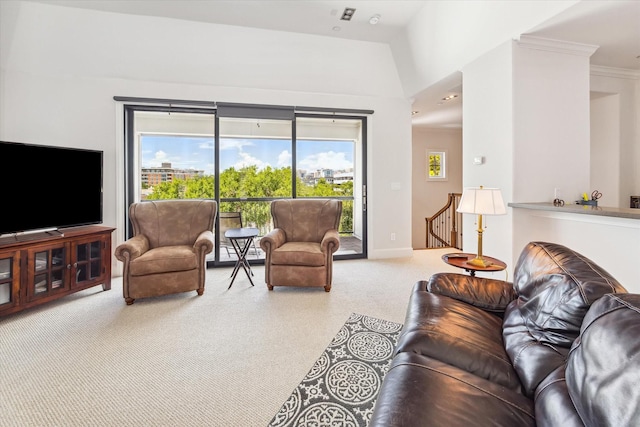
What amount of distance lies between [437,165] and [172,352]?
7596mm

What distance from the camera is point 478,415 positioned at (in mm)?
909

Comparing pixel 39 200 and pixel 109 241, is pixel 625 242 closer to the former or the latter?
pixel 109 241

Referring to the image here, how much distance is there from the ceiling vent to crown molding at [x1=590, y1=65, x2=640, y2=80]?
3.32 metres

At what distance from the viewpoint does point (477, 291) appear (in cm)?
183

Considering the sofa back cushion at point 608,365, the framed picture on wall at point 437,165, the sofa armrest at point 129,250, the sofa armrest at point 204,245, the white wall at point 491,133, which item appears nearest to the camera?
the sofa back cushion at point 608,365

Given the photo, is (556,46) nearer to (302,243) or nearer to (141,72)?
(302,243)

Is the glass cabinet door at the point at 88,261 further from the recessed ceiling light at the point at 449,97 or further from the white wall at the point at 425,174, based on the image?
the white wall at the point at 425,174

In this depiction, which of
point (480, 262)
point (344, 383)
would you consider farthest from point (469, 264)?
point (344, 383)

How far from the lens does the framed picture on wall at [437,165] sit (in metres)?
7.88

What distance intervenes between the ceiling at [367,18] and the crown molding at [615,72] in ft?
0.24

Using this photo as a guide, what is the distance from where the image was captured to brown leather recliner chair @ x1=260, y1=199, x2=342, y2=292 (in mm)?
3355

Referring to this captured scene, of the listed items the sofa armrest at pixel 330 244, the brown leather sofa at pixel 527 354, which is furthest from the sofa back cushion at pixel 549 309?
the sofa armrest at pixel 330 244

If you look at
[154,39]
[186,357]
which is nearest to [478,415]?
[186,357]

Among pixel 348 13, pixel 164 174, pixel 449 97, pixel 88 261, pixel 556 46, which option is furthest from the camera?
pixel 449 97
